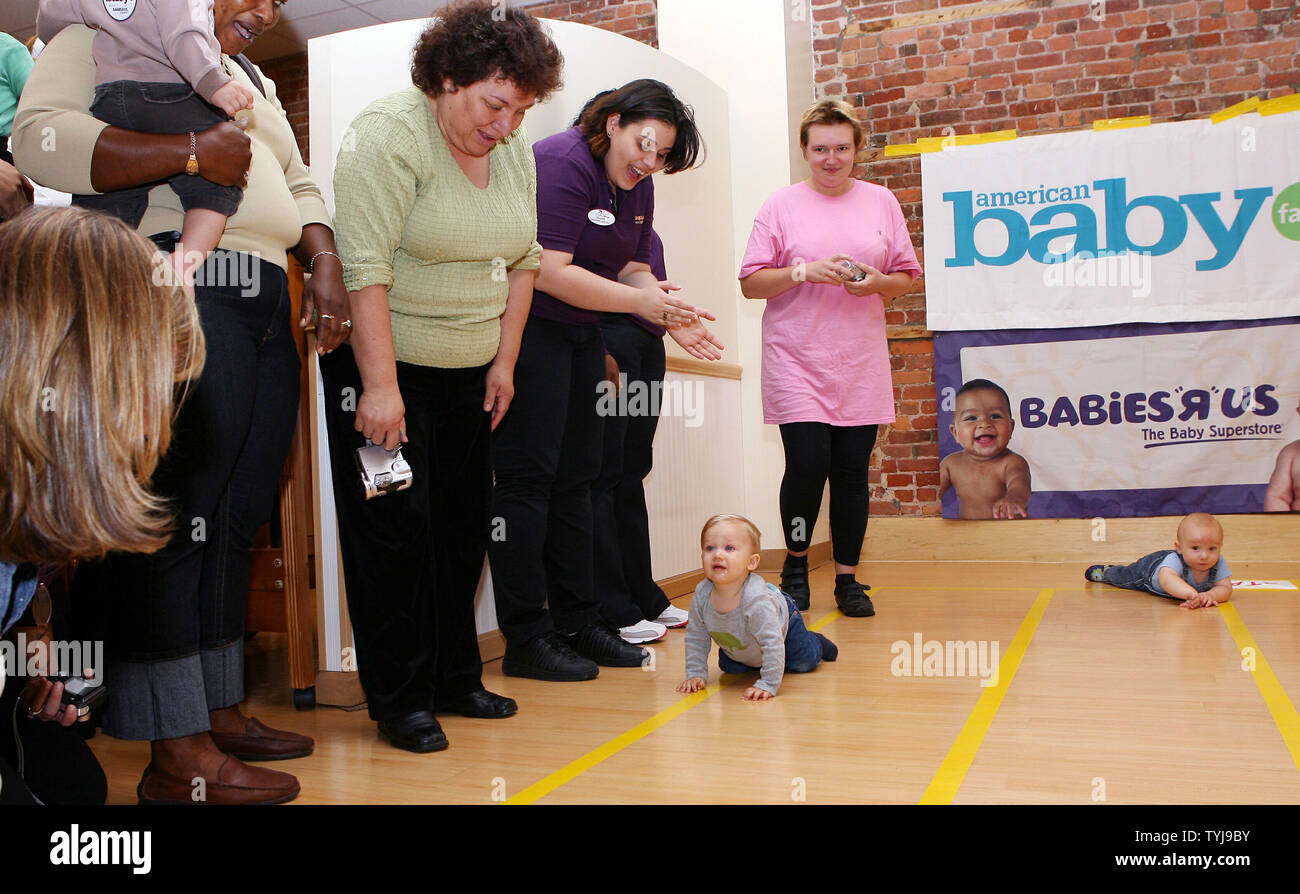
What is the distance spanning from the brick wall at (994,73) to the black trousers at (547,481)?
2.75m

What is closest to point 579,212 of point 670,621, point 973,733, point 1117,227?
point 670,621

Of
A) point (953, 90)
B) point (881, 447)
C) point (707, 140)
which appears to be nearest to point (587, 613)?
point (707, 140)

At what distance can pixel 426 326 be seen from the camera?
197 centimetres

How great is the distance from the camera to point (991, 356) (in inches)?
192

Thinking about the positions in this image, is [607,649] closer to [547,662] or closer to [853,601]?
[547,662]

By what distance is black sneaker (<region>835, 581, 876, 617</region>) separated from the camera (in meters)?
3.32

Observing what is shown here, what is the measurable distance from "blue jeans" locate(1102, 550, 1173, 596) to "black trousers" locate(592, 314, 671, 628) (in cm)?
173

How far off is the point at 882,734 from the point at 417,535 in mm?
927

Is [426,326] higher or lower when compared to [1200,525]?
higher

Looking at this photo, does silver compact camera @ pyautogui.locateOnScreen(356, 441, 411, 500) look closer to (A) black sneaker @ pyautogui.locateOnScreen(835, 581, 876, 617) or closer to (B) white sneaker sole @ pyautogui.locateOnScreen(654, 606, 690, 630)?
(B) white sneaker sole @ pyautogui.locateOnScreen(654, 606, 690, 630)

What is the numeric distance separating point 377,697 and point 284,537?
2.23 ft

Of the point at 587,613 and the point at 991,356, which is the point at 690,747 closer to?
the point at 587,613

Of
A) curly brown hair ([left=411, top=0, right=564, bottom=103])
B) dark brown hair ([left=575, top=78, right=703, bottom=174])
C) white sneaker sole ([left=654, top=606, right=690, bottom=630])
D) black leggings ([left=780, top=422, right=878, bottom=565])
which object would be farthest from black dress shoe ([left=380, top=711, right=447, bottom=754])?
black leggings ([left=780, top=422, right=878, bottom=565])
